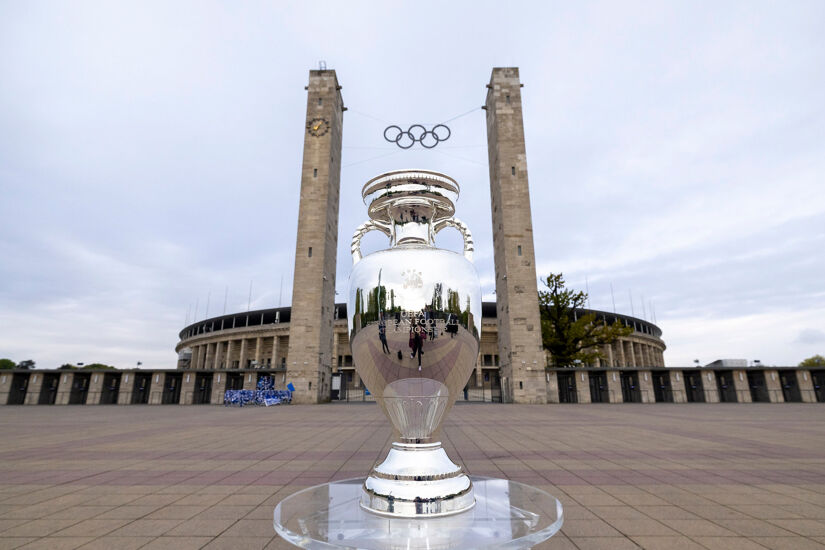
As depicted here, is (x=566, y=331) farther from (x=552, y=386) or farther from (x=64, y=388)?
(x=64, y=388)

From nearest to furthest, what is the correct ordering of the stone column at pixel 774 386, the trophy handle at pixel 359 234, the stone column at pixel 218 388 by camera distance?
the trophy handle at pixel 359 234 < the stone column at pixel 774 386 < the stone column at pixel 218 388

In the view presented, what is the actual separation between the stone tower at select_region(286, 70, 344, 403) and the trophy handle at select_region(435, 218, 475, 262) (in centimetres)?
2592

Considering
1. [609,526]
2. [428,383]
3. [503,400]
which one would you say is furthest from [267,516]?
[503,400]

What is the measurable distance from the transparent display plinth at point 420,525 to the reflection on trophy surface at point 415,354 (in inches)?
5.5

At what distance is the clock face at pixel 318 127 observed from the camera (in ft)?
105

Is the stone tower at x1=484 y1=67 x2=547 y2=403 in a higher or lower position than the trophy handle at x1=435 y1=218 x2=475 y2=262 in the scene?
higher

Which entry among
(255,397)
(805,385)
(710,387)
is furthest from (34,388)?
(805,385)

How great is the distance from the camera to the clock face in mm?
32094

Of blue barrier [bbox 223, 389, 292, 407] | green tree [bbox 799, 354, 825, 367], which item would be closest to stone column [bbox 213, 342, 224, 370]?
blue barrier [bbox 223, 389, 292, 407]

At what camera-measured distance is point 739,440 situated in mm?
8992

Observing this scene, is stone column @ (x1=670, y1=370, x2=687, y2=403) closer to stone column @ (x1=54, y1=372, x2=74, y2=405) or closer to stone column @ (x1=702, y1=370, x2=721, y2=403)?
stone column @ (x1=702, y1=370, x2=721, y2=403)

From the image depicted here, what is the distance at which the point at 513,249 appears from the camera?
28.4 meters

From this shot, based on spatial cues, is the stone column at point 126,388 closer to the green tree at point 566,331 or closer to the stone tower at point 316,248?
the stone tower at point 316,248

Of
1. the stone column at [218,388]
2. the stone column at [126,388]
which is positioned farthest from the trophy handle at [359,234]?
the stone column at [126,388]
